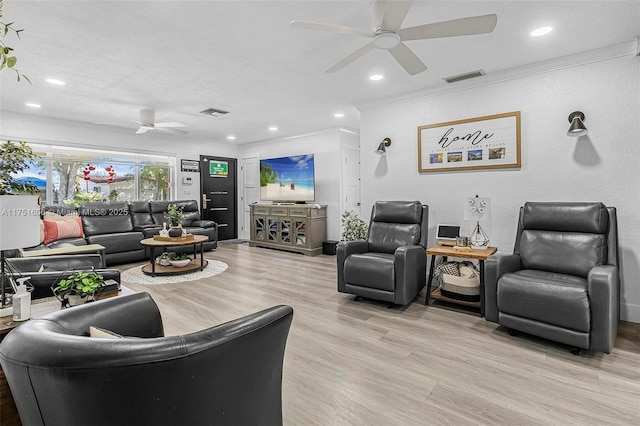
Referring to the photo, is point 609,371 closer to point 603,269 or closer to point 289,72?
point 603,269

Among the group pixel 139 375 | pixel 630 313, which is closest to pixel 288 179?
pixel 630 313

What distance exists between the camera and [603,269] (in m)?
2.25

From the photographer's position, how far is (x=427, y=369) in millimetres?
2111

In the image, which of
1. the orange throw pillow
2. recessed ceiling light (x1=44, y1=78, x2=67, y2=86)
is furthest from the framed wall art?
the orange throw pillow

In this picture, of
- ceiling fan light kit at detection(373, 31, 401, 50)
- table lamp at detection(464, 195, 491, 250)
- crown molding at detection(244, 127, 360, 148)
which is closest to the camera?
ceiling fan light kit at detection(373, 31, 401, 50)

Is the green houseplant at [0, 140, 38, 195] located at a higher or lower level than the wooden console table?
higher

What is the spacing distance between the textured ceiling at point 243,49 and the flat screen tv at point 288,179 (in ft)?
6.38

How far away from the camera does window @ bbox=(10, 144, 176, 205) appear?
549 cm

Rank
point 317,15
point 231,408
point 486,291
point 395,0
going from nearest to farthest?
point 231,408 → point 395,0 → point 317,15 → point 486,291

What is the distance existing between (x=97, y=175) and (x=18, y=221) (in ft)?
18.6

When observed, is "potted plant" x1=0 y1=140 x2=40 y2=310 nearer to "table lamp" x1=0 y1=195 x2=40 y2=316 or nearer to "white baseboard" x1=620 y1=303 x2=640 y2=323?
"table lamp" x1=0 y1=195 x2=40 y2=316

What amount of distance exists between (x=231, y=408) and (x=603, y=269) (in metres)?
2.58

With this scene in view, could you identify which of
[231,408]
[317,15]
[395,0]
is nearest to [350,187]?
[317,15]

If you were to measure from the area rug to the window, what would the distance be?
6.84 feet
